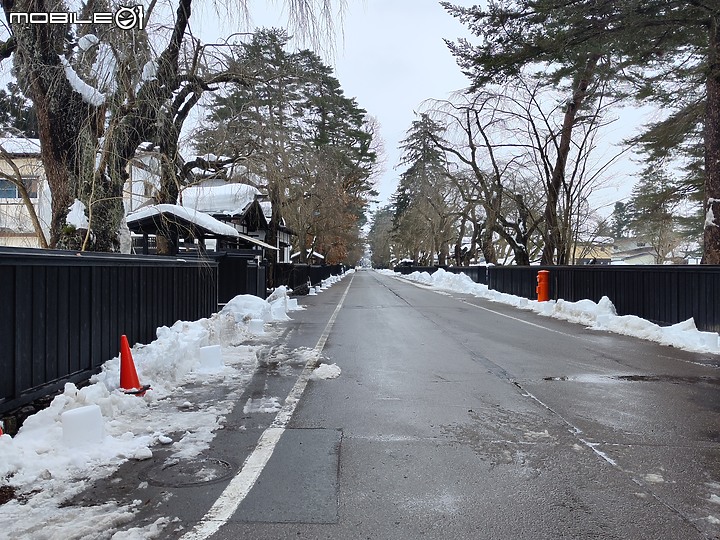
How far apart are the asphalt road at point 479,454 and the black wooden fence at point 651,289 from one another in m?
2.50

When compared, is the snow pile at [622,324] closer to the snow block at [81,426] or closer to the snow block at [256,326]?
the snow block at [256,326]

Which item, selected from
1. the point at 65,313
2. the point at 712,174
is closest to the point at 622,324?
the point at 712,174

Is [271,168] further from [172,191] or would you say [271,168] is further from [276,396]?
[276,396]

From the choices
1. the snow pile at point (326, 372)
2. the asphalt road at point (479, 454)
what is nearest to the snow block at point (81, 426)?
the asphalt road at point (479, 454)

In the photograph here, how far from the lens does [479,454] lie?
184 inches

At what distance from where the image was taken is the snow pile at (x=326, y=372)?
785 cm

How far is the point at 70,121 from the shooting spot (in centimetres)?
1048

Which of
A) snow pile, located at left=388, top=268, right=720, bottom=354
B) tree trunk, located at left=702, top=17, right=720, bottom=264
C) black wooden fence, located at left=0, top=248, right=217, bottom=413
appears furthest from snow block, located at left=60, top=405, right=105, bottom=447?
tree trunk, located at left=702, top=17, right=720, bottom=264

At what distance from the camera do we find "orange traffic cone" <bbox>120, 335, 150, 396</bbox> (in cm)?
616

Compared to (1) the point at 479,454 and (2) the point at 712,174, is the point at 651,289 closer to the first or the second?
(2) the point at 712,174

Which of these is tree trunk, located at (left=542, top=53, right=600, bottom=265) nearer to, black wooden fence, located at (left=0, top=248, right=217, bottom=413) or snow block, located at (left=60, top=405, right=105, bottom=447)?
black wooden fence, located at (left=0, top=248, right=217, bottom=413)

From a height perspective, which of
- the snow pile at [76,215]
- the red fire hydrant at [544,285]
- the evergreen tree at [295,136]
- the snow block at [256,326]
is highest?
the evergreen tree at [295,136]

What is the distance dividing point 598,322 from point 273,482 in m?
12.1

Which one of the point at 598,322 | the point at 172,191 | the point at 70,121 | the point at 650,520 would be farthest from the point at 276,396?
the point at 598,322
